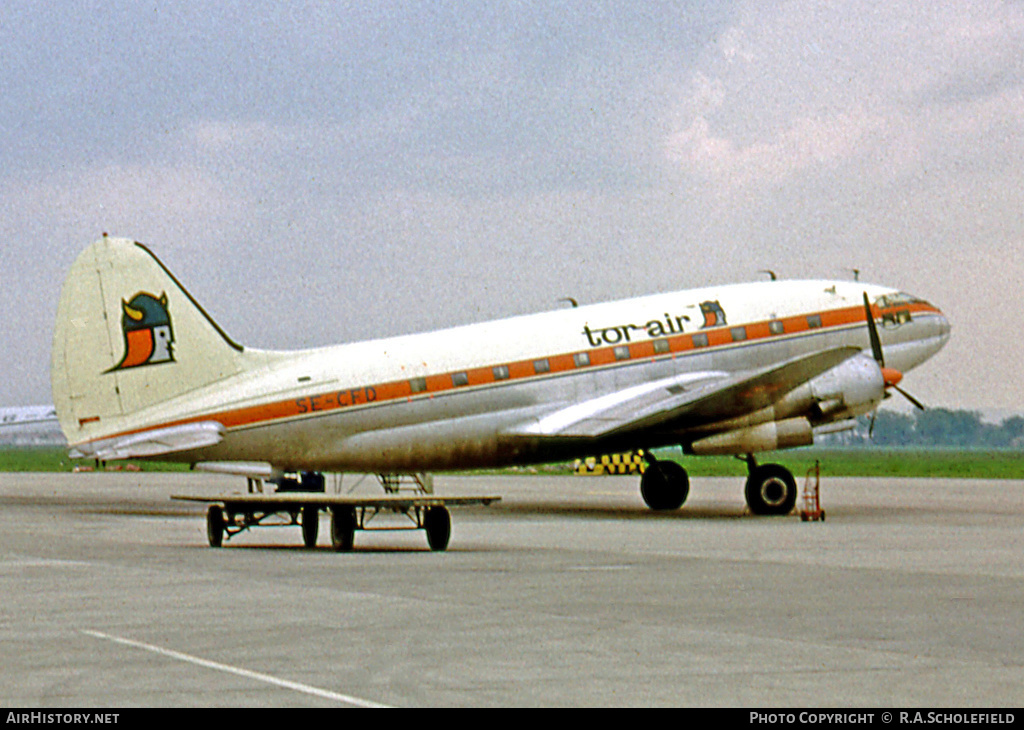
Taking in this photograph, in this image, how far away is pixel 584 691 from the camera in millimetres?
11234

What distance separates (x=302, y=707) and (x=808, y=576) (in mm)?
11963

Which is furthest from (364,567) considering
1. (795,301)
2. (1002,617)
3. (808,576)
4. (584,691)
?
(795,301)

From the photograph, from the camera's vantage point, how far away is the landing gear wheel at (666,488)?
40.4 metres

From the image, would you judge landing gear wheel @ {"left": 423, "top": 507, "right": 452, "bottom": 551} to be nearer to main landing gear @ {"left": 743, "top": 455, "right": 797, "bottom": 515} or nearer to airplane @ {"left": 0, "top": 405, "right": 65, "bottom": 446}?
main landing gear @ {"left": 743, "top": 455, "right": 797, "bottom": 515}

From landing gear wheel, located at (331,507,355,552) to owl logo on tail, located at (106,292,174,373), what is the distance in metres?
11.5

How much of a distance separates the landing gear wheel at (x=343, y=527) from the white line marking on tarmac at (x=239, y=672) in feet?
36.9

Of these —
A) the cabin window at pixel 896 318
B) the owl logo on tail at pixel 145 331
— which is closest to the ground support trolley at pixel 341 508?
the owl logo on tail at pixel 145 331

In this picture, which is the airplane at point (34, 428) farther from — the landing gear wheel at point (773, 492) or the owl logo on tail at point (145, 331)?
the landing gear wheel at point (773, 492)

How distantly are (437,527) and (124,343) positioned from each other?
13.7 meters

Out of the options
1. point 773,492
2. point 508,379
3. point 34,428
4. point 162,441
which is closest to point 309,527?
point 162,441

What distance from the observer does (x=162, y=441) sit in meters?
34.7

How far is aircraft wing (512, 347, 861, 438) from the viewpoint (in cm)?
3556

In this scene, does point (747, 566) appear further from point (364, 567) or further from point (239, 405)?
point (239, 405)

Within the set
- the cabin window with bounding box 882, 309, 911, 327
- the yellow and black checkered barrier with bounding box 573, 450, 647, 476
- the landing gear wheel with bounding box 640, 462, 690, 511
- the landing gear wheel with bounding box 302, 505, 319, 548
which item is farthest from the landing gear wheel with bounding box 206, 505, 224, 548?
the yellow and black checkered barrier with bounding box 573, 450, 647, 476
